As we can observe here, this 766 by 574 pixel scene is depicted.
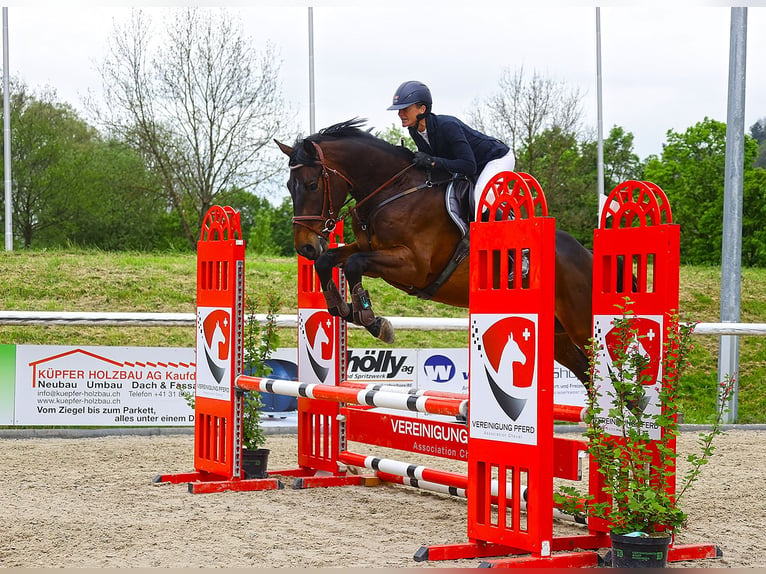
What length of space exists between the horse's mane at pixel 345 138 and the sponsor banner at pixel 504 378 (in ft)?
5.07

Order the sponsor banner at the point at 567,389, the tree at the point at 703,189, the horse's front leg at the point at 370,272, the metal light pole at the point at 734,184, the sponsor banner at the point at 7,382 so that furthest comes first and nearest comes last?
1. the tree at the point at 703,189
2. the metal light pole at the point at 734,184
3. the sponsor banner at the point at 567,389
4. the sponsor banner at the point at 7,382
5. the horse's front leg at the point at 370,272

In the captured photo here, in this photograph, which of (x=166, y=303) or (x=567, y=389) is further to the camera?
(x=166, y=303)

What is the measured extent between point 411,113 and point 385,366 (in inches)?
148

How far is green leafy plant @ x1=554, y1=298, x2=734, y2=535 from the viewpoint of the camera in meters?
3.40

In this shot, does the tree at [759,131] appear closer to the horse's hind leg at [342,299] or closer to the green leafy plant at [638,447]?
the horse's hind leg at [342,299]

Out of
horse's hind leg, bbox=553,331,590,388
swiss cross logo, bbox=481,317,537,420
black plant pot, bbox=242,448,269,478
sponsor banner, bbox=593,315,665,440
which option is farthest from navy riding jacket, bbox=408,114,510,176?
black plant pot, bbox=242,448,269,478

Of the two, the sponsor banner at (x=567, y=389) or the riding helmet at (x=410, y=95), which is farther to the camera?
the sponsor banner at (x=567, y=389)

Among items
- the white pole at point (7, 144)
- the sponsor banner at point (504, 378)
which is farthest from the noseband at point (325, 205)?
the white pole at point (7, 144)

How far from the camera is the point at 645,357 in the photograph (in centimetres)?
359

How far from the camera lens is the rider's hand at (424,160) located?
4715mm

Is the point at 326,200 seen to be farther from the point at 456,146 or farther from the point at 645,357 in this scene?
the point at 645,357

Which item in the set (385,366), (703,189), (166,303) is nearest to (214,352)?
(385,366)

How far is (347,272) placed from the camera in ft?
14.8

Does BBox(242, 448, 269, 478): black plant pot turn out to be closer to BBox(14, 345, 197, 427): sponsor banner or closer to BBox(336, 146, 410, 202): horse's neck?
BBox(336, 146, 410, 202): horse's neck
